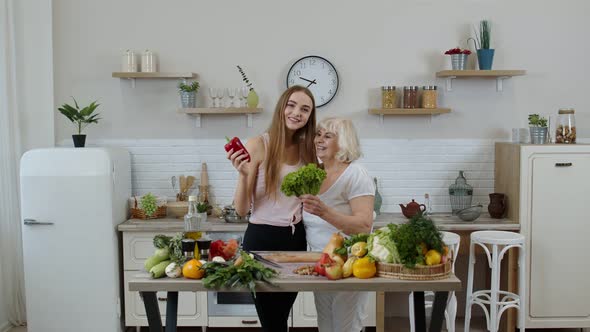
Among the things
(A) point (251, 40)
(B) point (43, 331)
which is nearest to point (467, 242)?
(A) point (251, 40)

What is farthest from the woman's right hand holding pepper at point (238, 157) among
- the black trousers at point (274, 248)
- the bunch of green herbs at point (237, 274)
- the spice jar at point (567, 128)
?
the spice jar at point (567, 128)

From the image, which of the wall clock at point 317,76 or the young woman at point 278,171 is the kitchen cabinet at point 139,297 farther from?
the young woman at point 278,171

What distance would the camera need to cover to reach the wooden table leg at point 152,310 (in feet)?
9.70

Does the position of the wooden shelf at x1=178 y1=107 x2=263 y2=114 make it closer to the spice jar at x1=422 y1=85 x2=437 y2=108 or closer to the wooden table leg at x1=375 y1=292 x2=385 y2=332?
the spice jar at x1=422 y1=85 x2=437 y2=108

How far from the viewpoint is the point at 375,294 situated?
5309 millimetres

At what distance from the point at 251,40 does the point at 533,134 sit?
8.30 ft

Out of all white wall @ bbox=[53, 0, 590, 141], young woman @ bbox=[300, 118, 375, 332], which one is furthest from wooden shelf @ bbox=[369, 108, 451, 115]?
young woman @ bbox=[300, 118, 375, 332]

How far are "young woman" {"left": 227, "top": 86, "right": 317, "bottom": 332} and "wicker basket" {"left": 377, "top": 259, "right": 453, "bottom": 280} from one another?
2.11 feet

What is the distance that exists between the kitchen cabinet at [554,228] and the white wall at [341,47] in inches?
28.9

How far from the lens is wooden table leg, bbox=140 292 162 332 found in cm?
296

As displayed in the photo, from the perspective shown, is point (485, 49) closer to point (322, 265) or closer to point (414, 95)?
point (414, 95)

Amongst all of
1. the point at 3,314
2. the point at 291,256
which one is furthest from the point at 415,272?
the point at 3,314

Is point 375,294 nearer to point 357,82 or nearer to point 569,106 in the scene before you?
point 357,82

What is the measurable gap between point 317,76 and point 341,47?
34 centimetres
